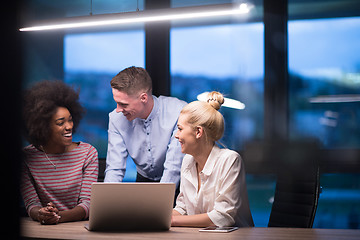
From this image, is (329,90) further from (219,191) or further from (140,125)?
(219,191)

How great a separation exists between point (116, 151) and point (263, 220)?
1.74 m

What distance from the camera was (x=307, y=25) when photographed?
3.80 m

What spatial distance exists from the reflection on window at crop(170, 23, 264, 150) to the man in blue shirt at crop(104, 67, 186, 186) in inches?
38.9

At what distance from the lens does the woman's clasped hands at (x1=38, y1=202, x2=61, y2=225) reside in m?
1.99

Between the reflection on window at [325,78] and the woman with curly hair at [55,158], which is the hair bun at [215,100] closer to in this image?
the woman with curly hair at [55,158]

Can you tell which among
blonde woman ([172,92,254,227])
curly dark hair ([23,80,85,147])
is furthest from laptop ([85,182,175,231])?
curly dark hair ([23,80,85,147])

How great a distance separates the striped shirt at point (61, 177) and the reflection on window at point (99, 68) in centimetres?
179

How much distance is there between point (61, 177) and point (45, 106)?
423 mm

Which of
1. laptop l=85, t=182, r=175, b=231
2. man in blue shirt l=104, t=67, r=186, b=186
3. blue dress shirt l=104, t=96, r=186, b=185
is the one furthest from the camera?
blue dress shirt l=104, t=96, r=186, b=185

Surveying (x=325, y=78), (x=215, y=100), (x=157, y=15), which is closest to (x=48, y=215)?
(x=215, y=100)

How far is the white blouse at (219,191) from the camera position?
2019 millimetres

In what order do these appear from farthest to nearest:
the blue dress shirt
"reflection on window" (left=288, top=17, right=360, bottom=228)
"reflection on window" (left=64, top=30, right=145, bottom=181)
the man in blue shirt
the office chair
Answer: "reflection on window" (left=64, top=30, right=145, bottom=181) < "reflection on window" (left=288, top=17, right=360, bottom=228) < the blue dress shirt < the man in blue shirt < the office chair

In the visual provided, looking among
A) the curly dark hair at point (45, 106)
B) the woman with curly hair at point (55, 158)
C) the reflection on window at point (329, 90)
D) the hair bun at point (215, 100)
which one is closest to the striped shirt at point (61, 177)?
the woman with curly hair at point (55, 158)

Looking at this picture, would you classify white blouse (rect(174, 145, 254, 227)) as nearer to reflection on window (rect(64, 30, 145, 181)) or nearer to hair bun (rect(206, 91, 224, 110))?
hair bun (rect(206, 91, 224, 110))
